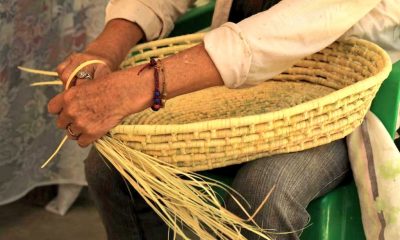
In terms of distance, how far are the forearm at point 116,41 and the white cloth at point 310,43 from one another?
263 millimetres

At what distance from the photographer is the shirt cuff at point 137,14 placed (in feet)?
4.21

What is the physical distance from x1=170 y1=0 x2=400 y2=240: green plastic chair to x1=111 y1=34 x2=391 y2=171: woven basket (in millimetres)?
45

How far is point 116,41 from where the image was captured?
1241 millimetres

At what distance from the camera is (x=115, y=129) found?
3.03 ft

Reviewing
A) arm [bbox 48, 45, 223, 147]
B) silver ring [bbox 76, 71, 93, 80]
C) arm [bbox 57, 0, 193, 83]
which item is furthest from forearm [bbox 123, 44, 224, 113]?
arm [bbox 57, 0, 193, 83]

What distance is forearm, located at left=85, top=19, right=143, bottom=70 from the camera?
1204 mm

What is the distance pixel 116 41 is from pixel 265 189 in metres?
0.45

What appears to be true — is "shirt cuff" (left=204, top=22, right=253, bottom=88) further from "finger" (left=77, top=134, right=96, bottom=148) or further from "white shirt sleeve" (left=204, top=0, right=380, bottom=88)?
"finger" (left=77, top=134, right=96, bottom=148)

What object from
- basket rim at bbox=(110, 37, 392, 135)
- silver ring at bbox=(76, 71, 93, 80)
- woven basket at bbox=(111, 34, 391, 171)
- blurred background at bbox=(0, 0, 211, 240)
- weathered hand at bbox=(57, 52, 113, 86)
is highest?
silver ring at bbox=(76, 71, 93, 80)

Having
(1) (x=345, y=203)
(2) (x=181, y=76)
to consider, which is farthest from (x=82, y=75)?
(1) (x=345, y=203)

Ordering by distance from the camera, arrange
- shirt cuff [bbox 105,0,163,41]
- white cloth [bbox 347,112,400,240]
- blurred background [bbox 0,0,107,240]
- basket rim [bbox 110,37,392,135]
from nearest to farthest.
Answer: basket rim [bbox 110,37,392,135] < white cloth [bbox 347,112,400,240] < shirt cuff [bbox 105,0,163,41] < blurred background [bbox 0,0,107,240]

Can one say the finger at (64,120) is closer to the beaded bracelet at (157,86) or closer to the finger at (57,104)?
the finger at (57,104)

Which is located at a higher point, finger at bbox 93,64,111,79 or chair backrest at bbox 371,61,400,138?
finger at bbox 93,64,111,79

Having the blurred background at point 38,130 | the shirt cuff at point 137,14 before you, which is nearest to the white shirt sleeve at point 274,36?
the shirt cuff at point 137,14
